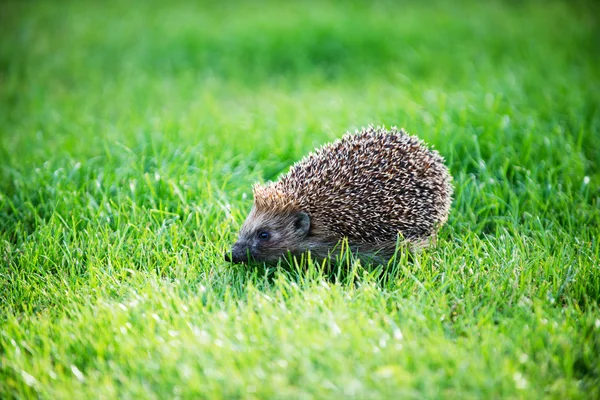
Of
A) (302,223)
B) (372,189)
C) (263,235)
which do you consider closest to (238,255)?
(263,235)

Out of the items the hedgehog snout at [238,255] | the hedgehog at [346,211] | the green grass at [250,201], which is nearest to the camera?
the green grass at [250,201]

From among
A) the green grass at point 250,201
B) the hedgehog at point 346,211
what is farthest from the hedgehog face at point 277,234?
the green grass at point 250,201

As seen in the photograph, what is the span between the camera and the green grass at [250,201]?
114 inches

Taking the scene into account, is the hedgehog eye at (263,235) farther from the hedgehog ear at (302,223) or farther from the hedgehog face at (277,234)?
the hedgehog ear at (302,223)

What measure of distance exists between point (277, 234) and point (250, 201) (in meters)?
0.92

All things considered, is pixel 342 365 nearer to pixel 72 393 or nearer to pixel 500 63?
pixel 72 393

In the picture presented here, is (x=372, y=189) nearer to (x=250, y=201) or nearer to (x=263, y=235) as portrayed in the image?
(x=263, y=235)

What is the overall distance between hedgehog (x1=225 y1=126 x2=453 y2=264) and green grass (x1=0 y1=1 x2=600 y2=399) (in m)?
0.18

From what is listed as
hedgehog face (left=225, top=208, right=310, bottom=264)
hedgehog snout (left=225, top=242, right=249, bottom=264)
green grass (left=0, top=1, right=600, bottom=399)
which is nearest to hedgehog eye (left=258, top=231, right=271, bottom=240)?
hedgehog face (left=225, top=208, right=310, bottom=264)

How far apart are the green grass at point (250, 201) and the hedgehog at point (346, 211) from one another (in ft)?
0.61

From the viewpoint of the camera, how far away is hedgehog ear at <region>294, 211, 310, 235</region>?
3.98m

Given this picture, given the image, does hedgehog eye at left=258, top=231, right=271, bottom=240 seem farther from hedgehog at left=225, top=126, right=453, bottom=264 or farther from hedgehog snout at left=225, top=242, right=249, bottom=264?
hedgehog snout at left=225, top=242, right=249, bottom=264

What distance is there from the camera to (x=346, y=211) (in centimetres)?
395

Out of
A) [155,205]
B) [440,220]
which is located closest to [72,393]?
[155,205]
